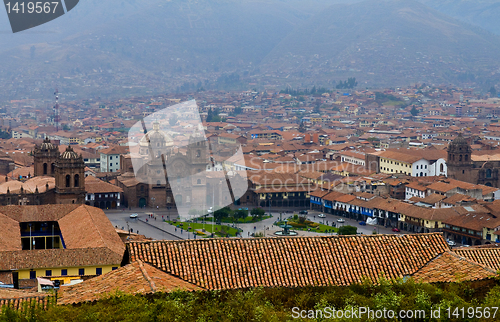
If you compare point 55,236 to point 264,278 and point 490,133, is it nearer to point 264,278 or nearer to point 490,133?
point 264,278

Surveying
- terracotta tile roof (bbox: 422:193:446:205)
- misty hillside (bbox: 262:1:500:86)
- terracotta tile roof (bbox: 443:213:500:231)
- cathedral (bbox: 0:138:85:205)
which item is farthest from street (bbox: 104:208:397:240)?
misty hillside (bbox: 262:1:500:86)

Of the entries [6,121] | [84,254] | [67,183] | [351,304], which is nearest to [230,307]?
[351,304]

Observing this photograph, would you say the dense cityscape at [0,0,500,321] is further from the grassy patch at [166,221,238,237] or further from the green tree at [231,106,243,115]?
the green tree at [231,106,243,115]

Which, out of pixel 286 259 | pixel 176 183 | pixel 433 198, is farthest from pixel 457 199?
pixel 286 259

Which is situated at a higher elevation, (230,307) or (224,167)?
(230,307)

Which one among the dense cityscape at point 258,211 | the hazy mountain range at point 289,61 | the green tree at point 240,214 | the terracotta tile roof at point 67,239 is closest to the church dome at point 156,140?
the dense cityscape at point 258,211

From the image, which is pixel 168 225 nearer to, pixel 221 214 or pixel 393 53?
pixel 221 214

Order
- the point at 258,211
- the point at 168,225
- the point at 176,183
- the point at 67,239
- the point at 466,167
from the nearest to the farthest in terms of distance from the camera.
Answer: the point at 67,239 < the point at 168,225 < the point at 258,211 < the point at 176,183 < the point at 466,167
